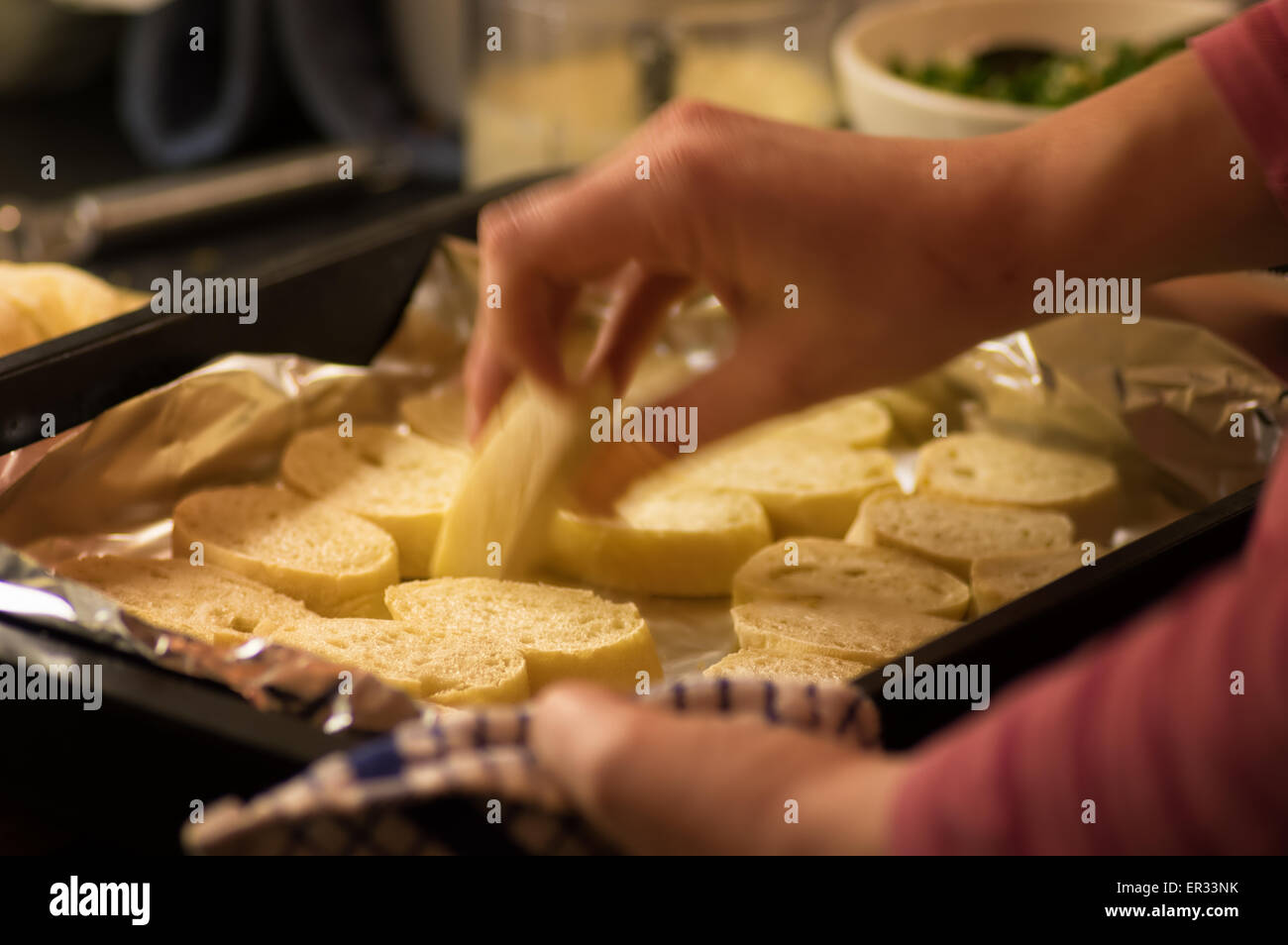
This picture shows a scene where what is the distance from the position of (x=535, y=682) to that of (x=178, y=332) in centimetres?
63

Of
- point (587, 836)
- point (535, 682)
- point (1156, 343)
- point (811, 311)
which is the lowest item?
point (535, 682)

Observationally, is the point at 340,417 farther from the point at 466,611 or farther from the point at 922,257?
the point at 922,257

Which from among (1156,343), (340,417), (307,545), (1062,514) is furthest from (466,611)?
(1156,343)

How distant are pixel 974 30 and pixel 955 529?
5.03 ft

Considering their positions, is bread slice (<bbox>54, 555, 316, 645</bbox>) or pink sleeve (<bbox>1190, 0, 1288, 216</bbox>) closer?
pink sleeve (<bbox>1190, 0, 1288, 216</bbox>)

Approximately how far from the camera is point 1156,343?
173 centimetres

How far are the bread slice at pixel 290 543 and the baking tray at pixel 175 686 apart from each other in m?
0.17

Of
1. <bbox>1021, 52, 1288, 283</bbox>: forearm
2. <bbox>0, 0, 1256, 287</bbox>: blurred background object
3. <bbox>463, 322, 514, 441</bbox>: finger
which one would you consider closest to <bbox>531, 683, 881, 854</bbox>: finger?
<bbox>1021, 52, 1288, 283</bbox>: forearm

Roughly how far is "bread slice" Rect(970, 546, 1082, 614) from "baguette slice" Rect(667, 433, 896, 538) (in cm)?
22

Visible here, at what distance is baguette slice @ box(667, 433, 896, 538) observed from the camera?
1.71m

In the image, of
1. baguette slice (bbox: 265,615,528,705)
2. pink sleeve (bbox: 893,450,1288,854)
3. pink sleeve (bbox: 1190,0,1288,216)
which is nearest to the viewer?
pink sleeve (bbox: 893,450,1288,854)

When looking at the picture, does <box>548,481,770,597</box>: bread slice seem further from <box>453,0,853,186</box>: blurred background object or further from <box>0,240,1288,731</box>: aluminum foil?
<box>453,0,853,186</box>: blurred background object

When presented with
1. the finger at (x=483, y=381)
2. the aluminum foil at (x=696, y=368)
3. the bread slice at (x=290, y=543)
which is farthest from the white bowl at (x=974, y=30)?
the bread slice at (x=290, y=543)

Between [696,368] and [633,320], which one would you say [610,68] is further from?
[633,320]
